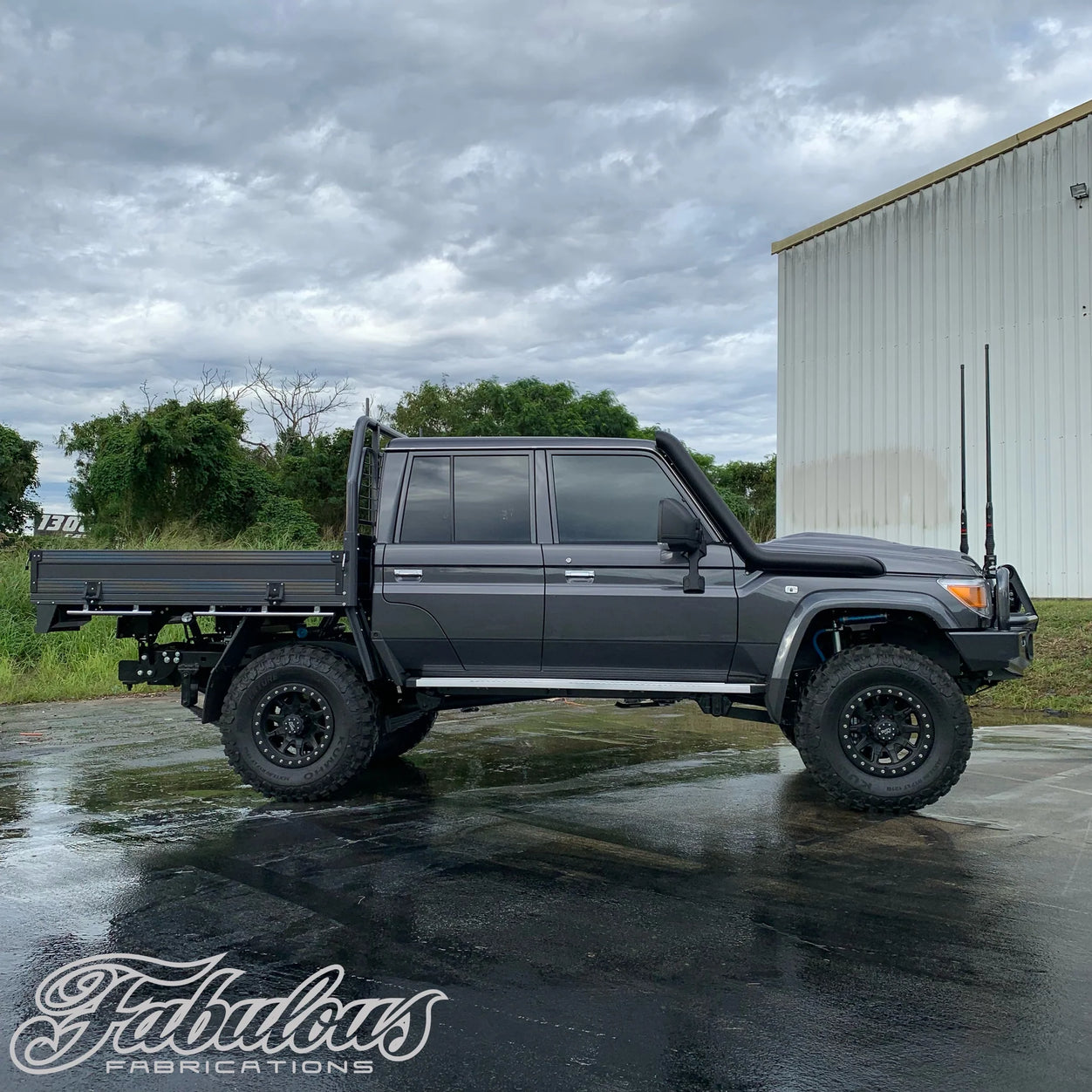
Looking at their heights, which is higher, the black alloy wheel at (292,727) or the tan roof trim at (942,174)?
the tan roof trim at (942,174)

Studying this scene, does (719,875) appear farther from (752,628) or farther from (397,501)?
(397,501)

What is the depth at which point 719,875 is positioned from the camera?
16.0ft

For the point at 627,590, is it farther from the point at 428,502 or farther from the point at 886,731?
the point at 886,731

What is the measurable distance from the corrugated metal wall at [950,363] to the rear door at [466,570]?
1132cm

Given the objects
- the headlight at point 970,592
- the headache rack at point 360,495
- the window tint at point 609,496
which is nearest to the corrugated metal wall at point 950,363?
the headlight at point 970,592

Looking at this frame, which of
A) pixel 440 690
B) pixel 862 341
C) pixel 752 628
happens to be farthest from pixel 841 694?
pixel 862 341

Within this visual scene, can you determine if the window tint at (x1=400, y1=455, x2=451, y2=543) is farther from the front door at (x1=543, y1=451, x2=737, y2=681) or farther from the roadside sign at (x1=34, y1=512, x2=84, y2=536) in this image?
the roadside sign at (x1=34, y1=512, x2=84, y2=536)

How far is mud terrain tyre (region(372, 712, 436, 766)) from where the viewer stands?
7.56 metres

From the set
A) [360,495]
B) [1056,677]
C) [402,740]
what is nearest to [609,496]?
[360,495]

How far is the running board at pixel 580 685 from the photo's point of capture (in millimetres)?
6234

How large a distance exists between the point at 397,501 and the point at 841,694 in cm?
293

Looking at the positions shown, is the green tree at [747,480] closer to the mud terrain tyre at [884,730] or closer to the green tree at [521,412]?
the green tree at [521,412]
